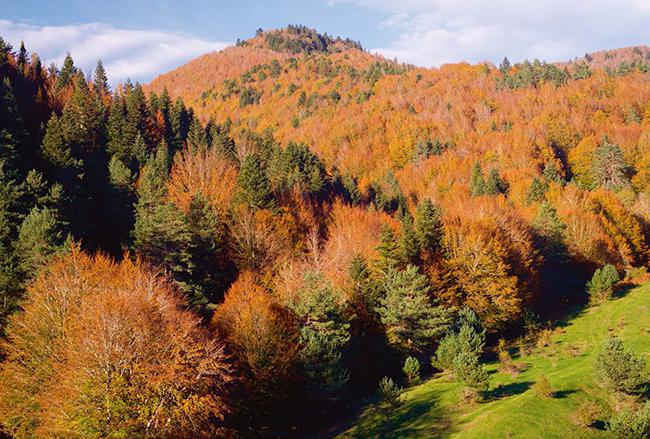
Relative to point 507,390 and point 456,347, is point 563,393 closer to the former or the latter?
point 507,390

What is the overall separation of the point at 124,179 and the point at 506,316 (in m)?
51.3

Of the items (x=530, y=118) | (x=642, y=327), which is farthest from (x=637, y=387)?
(x=530, y=118)

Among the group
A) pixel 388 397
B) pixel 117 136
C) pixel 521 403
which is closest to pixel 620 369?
pixel 521 403

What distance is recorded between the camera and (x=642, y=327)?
4384cm

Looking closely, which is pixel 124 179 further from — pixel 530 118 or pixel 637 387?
pixel 530 118

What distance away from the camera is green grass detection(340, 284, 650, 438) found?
85.3 ft

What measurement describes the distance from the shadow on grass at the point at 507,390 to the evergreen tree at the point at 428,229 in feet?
75.7

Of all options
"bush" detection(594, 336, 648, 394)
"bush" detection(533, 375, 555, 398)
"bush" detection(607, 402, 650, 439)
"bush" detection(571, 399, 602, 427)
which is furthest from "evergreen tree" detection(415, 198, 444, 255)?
"bush" detection(607, 402, 650, 439)

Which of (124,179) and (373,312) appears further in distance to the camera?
(124,179)

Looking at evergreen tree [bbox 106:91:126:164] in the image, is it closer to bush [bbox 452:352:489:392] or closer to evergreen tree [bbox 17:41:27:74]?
evergreen tree [bbox 17:41:27:74]

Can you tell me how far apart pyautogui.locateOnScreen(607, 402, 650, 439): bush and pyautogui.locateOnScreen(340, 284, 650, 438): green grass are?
139 centimetres

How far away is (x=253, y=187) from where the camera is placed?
60.7 metres

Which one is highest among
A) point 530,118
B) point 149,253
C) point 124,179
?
point 530,118

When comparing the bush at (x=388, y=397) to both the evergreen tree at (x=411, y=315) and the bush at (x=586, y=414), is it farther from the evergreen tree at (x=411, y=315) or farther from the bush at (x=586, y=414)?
the evergreen tree at (x=411, y=315)
